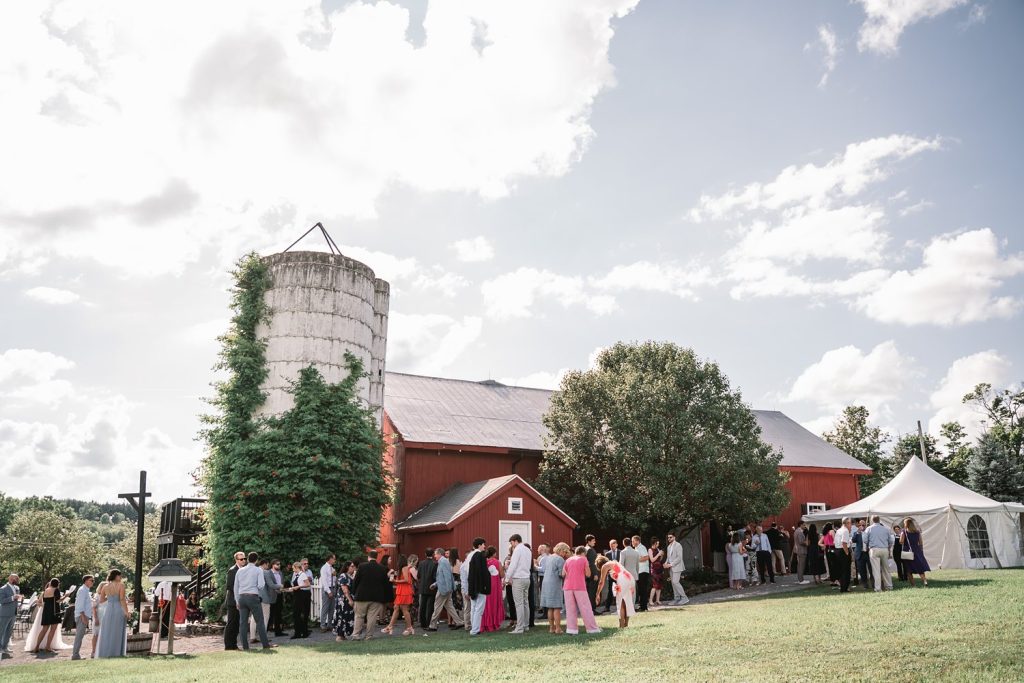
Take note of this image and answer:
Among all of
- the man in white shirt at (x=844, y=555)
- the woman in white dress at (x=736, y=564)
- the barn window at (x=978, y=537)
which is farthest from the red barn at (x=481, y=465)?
the barn window at (x=978, y=537)

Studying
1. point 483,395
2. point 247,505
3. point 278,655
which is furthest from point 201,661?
point 483,395

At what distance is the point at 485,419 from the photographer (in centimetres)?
3191

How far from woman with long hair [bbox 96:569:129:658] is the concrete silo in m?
7.90

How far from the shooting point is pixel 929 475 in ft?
86.3

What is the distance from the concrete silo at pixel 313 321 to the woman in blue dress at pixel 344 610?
23.3 feet

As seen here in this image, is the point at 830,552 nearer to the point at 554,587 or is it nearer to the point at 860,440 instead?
the point at 554,587

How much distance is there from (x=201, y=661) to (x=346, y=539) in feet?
25.9

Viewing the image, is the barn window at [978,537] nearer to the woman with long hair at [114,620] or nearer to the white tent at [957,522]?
the white tent at [957,522]

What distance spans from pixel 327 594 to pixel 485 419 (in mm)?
14397

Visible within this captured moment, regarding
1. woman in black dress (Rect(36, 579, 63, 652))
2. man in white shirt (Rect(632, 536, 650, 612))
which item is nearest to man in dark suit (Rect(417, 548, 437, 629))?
man in white shirt (Rect(632, 536, 650, 612))

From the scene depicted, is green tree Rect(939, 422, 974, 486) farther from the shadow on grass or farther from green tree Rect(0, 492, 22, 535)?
green tree Rect(0, 492, 22, 535)

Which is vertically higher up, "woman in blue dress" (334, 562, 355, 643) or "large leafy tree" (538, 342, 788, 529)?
"large leafy tree" (538, 342, 788, 529)

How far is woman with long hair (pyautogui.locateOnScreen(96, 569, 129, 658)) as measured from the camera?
15016mm

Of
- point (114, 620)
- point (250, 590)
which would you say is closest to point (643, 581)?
point (250, 590)
